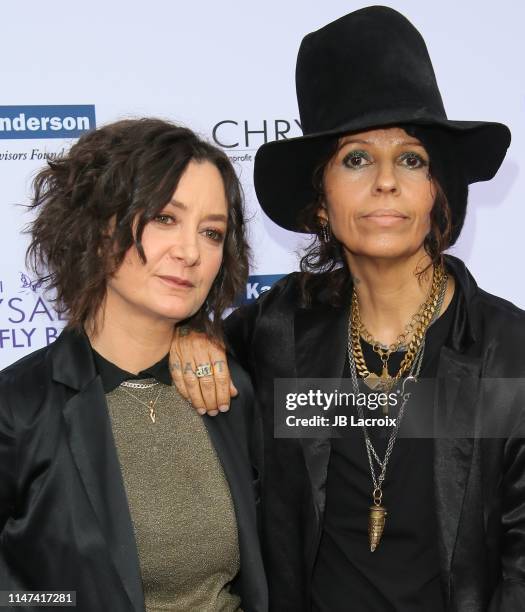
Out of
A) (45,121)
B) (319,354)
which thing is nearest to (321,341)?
(319,354)

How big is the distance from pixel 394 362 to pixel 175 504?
634 millimetres

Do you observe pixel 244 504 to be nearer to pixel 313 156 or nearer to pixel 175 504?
pixel 175 504

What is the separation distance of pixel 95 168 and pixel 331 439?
867 millimetres

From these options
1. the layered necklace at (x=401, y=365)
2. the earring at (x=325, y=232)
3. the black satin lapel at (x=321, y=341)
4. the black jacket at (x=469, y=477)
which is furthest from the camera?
the earring at (x=325, y=232)

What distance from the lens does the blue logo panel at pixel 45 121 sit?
2488 mm

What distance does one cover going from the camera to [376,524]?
5.69 feet

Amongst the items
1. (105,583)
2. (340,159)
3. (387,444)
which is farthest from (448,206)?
(105,583)

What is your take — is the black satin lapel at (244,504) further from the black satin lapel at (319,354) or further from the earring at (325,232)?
the earring at (325,232)

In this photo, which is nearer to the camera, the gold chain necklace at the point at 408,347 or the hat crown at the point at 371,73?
the hat crown at the point at 371,73

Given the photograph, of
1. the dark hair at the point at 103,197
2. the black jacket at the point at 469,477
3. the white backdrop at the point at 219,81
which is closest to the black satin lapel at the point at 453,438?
the black jacket at the point at 469,477

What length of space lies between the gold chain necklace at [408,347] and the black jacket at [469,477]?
4 cm

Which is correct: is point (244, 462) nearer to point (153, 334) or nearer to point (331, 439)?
point (331, 439)

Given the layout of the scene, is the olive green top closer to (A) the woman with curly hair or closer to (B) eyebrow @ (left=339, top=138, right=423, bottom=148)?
(A) the woman with curly hair

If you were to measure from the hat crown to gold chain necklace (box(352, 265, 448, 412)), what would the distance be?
0.41m
